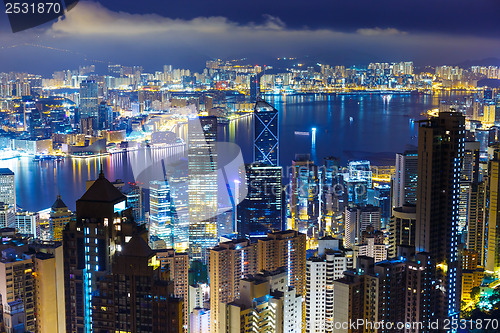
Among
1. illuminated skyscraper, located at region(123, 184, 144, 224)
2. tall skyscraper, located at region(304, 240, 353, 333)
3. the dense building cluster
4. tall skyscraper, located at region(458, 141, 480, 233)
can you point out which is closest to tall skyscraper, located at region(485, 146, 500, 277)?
the dense building cluster

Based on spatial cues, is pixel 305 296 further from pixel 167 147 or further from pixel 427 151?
pixel 167 147

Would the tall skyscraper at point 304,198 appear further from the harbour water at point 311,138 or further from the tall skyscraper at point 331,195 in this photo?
the harbour water at point 311,138

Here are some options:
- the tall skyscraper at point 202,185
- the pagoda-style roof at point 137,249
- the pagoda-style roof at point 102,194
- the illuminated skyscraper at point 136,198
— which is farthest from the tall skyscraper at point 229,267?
the pagoda-style roof at point 137,249

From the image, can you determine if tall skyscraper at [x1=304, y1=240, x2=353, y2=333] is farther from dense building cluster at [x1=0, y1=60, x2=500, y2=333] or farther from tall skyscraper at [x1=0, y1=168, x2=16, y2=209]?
tall skyscraper at [x1=0, y1=168, x2=16, y2=209]

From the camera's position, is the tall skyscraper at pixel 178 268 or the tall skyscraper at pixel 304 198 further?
the tall skyscraper at pixel 304 198

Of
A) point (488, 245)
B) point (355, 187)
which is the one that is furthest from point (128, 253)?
Answer: point (355, 187)

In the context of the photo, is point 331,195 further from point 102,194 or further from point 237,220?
point 102,194
